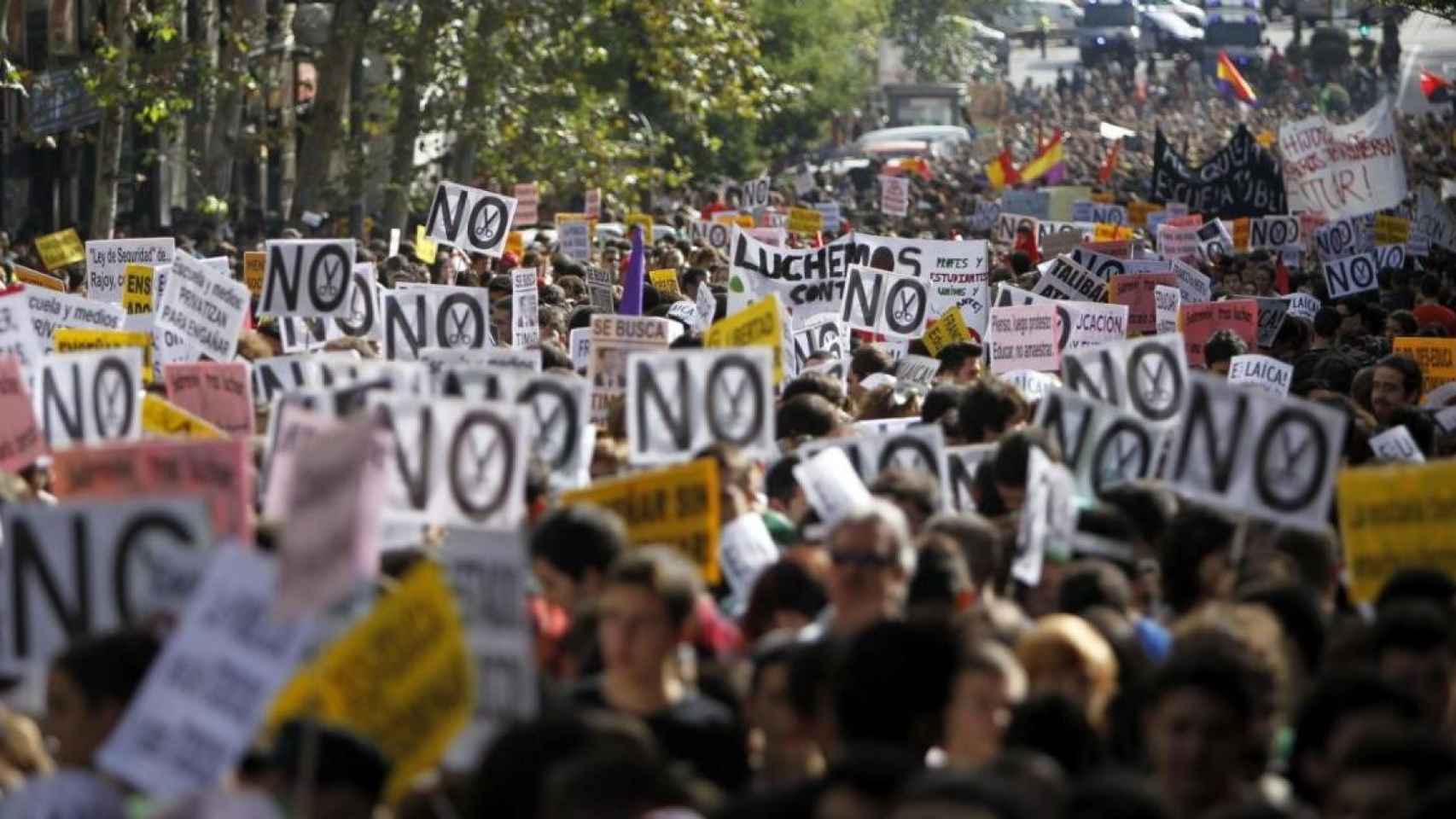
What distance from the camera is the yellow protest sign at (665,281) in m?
22.5

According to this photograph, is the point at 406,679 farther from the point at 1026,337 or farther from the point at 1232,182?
the point at 1232,182

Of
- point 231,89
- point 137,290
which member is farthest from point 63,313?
point 231,89

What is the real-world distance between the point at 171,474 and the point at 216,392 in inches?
163

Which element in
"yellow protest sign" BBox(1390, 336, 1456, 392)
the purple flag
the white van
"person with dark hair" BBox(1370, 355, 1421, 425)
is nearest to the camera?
"person with dark hair" BBox(1370, 355, 1421, 425)

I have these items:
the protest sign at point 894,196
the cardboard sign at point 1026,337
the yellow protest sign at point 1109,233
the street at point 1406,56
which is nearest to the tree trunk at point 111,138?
the yellow protest sign at point 1109,233

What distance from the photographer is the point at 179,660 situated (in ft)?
21.3

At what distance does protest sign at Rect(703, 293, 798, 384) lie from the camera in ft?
42.4

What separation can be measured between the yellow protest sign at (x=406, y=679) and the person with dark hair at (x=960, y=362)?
8.30 metres

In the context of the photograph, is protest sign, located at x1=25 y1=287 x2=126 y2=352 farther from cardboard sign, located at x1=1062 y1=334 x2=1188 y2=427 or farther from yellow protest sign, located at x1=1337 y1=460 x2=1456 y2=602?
yellow protest sign, located at x1=1337 y1=460 x2=1456 y2=602

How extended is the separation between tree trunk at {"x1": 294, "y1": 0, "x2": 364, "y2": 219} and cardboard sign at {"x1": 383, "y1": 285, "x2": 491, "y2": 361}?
59.2 ft

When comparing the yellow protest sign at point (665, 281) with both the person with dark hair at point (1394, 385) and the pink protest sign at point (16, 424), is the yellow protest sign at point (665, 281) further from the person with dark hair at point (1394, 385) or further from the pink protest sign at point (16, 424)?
the pink protest sign at point (16, 424)

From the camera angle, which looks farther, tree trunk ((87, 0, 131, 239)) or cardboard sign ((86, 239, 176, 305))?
tree trunk ((87, 0, 131, 239))

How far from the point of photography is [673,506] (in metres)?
9.16

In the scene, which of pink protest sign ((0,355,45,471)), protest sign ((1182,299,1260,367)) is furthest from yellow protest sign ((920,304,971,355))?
pink protest sign ((0,355,45,471))
